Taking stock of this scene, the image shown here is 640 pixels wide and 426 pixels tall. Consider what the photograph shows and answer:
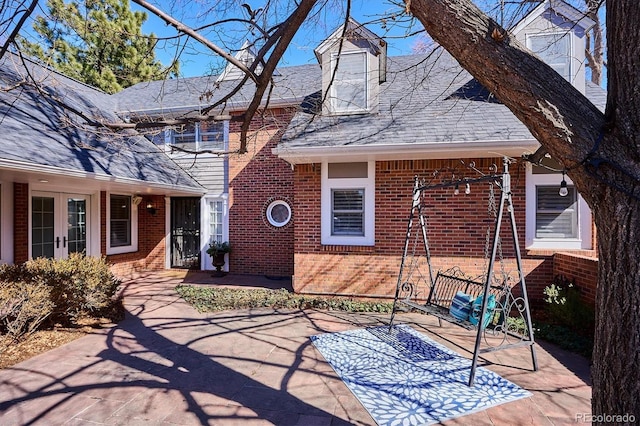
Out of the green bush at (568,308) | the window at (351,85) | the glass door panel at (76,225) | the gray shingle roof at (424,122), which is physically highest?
the window at (351,85)

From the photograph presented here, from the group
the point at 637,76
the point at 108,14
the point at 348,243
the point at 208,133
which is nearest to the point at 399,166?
the point at 348,243

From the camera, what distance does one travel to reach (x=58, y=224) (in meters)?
8.24

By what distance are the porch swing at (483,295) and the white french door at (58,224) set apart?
8.39 meters

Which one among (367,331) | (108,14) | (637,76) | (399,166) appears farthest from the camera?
(108,14)

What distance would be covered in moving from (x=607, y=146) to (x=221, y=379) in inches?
172

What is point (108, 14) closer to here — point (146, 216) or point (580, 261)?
point (146, 216)

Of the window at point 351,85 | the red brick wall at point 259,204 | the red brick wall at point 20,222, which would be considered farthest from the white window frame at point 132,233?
the window at point 351,85

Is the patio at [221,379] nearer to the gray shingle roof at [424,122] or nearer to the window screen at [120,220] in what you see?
the gray shingle roof at [424,122]

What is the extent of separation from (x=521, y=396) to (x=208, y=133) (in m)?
10.2

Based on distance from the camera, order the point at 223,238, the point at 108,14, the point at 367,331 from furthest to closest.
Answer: the point at 108,14
the point at 223,238
the point at 367,331

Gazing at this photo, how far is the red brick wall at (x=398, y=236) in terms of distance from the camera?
6.84 m

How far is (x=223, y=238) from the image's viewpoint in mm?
10281

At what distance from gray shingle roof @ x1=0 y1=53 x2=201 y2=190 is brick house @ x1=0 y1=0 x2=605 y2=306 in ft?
0.16

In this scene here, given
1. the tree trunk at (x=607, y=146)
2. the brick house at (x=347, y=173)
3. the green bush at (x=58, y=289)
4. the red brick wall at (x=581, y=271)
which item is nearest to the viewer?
the tree trunk at (x=607, y=146)
